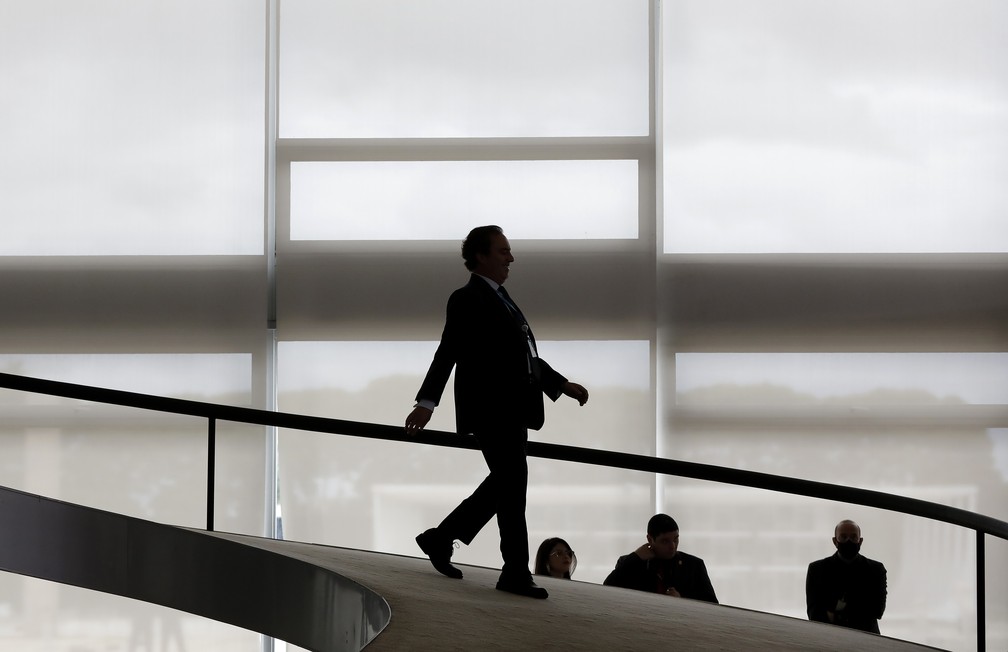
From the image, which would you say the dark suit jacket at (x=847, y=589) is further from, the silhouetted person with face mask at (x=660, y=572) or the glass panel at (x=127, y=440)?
the glass panel at (x=127, y=440)

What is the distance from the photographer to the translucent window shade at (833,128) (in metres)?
6.89

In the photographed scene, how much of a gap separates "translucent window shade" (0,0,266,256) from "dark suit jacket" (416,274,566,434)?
4.25m

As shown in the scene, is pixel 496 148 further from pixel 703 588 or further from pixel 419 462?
pixel 703 588

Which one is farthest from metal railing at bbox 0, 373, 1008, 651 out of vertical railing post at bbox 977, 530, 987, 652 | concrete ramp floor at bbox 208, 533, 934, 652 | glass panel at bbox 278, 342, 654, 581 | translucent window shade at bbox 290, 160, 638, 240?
translucent window shade at bbox 290, 160, 638, 240

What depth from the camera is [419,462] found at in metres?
6.80

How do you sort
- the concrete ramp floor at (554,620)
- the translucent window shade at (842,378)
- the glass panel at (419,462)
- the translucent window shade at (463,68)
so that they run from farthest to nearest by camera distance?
the translucent window shade at (463,68)
the translucent window shade at (842,378)
the glass panel at (419,462)
the concrete ramp floor at (554,620)

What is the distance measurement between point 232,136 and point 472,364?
15.0 feet

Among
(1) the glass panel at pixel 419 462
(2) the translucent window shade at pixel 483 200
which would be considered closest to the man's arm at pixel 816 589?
(1) the glass panel at pixel 419 462

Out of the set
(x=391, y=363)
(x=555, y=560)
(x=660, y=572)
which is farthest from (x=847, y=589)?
(x=391, y=363)

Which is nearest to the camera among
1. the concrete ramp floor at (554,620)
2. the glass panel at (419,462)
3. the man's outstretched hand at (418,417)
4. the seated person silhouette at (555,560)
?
the concrete ramp floor at (554,620)

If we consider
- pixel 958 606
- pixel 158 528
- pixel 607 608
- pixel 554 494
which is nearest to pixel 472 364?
pixel 607 608

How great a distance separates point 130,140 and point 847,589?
550 cm

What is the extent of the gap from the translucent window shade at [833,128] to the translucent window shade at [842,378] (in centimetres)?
77

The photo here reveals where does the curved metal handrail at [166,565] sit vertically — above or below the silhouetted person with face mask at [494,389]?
below
